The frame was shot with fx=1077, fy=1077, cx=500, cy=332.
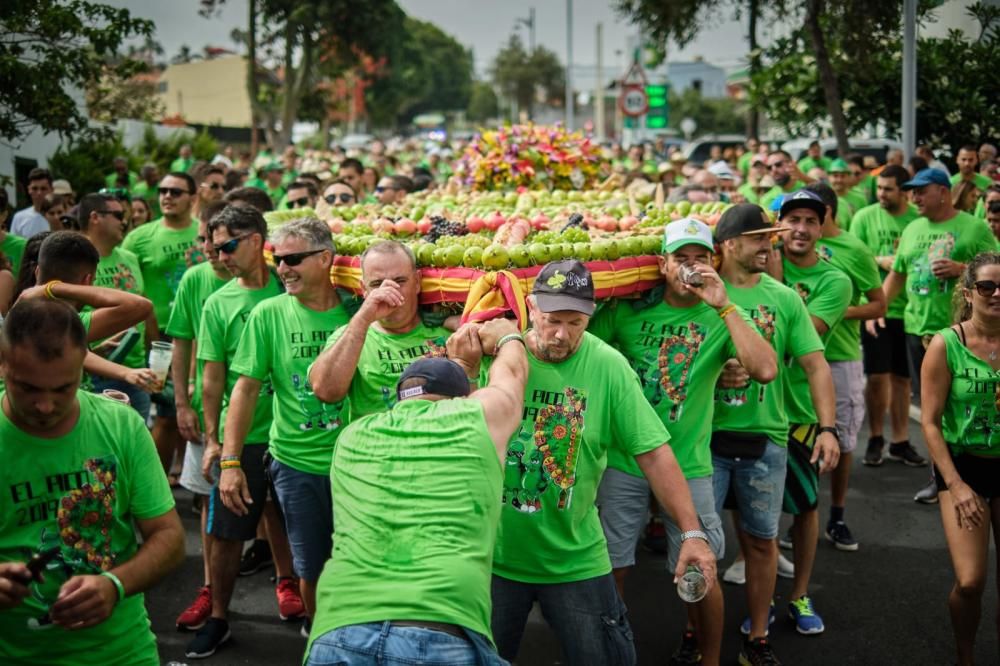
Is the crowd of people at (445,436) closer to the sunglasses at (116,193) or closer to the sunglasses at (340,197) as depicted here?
the sunglasses at (116,193)

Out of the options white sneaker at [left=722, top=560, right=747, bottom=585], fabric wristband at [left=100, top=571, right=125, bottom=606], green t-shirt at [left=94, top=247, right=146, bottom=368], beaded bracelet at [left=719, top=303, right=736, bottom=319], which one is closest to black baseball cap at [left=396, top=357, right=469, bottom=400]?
fabric wristband at [left=100, top=571, right=125, bottom=606]

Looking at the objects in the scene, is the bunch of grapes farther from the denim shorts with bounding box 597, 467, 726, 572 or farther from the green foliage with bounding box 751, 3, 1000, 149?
the green foliage with bounding box 751, 3, 1000, 149

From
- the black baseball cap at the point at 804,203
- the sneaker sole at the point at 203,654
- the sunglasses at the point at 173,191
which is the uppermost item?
the sunglasses at the point at 173,191

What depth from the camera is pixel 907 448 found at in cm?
891

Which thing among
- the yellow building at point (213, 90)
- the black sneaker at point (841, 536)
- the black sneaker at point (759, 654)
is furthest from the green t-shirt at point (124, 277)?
the yellow building at point (213, 90)

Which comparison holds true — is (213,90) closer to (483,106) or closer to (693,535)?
(483,106)

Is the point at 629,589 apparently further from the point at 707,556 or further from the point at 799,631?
the point at 707,556

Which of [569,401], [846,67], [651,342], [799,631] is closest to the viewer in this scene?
[569,401]

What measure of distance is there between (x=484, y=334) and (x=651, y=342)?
134cm

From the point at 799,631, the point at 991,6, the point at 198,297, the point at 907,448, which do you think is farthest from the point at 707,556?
the point at 991,6

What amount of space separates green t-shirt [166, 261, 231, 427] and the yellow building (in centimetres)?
6202

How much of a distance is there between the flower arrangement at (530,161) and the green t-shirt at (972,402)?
552 cm

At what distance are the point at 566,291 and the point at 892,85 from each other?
13606 millimetres

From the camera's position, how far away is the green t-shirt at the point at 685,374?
16.4 feet
